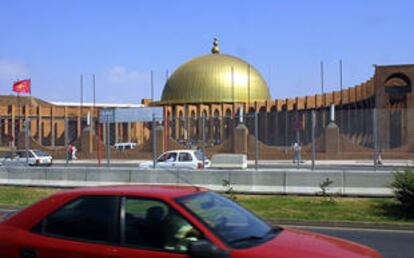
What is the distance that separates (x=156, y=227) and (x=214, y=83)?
82710mm

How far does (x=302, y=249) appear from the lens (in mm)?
5285

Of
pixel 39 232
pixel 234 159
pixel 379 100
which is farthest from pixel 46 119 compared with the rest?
pixel 39 232

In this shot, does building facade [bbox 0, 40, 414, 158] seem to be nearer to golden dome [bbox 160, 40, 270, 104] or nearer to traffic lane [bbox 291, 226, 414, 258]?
golden dome [bbox 160, 40, 270, 104]

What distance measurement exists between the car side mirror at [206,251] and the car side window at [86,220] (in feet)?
2.82

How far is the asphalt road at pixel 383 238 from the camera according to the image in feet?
35.1

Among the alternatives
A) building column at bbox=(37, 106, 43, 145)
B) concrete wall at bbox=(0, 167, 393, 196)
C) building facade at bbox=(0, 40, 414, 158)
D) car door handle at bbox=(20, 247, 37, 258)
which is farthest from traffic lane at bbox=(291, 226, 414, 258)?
building column at bbox=(37, 106, 43, 145)

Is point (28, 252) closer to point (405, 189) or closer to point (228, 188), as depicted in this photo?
point (405, 189)

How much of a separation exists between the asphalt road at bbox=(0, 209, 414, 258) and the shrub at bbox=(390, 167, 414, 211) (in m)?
1.73

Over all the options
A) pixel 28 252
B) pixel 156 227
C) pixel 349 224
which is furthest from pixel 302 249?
pixel 349 224

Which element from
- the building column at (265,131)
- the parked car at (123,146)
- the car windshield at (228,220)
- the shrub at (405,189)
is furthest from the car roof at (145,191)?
the parked car at (123,146)

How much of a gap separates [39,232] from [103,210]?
0.68m

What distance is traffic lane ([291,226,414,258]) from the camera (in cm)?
1070

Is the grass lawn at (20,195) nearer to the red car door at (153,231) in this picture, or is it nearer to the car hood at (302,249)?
the red car door at (153,231)

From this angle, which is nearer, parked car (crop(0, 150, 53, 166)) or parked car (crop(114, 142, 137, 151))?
parked car (crop(0, 150, 53, 166))
